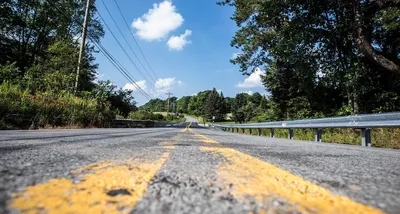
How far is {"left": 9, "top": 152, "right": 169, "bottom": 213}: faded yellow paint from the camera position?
869 millimetres

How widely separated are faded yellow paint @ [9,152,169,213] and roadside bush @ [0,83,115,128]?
33.3 ft

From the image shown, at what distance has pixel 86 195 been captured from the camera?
102 cm

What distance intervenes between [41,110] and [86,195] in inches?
483

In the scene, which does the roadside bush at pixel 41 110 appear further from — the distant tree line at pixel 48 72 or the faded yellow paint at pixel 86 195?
the faded yellow paint at pixel 86 195

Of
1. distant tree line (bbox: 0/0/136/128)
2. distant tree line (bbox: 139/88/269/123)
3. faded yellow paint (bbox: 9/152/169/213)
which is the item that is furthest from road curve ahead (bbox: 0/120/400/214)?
distant tree line (bbox: 139/88/269/123)

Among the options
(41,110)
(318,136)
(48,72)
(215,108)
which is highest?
(215,108)

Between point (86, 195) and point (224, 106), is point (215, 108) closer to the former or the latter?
point (224, 106)

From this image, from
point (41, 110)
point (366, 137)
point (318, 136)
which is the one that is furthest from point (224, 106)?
point (366, 137)

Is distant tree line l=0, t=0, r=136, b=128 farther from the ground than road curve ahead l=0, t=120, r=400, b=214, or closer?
farther from the ground

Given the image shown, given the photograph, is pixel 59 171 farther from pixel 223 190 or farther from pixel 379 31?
pixel 379 31

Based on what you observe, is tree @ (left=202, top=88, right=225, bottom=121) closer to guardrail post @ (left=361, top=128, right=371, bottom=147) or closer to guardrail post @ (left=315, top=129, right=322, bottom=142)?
guardrail post @ (left=315, top=129, right=322, bottom=142)

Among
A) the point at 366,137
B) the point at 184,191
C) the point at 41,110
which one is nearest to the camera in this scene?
the point at 184,191

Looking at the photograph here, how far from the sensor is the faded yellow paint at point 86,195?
0.87 meters

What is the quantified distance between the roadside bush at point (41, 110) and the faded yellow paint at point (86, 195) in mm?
10160
